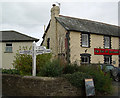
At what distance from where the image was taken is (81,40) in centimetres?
1778

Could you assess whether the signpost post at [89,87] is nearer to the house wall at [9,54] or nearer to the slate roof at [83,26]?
the slate roof at [83,26]

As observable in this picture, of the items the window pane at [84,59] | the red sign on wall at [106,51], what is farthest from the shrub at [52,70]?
the red sign on wall at [106,51]

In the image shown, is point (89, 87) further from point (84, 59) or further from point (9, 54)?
point (9, 54)

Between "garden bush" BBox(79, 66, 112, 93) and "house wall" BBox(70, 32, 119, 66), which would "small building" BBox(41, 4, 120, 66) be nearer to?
"house wall" BBox(70, 32, 119, 66)

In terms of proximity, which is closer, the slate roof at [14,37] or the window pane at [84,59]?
the window pane at [84,59]

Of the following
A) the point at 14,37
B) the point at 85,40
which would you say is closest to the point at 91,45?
the point at 85,40

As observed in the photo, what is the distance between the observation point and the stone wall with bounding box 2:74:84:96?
6.50 m

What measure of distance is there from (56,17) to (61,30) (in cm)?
225

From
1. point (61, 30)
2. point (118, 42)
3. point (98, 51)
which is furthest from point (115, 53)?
point (61, 30)

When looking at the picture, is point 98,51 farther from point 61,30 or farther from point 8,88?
point 8,88

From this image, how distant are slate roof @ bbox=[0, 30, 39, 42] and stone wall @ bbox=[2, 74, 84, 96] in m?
11.6

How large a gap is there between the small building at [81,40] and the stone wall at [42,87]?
30.3 ft

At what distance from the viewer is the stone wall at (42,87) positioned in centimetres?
650

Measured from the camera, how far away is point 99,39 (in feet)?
62.6
